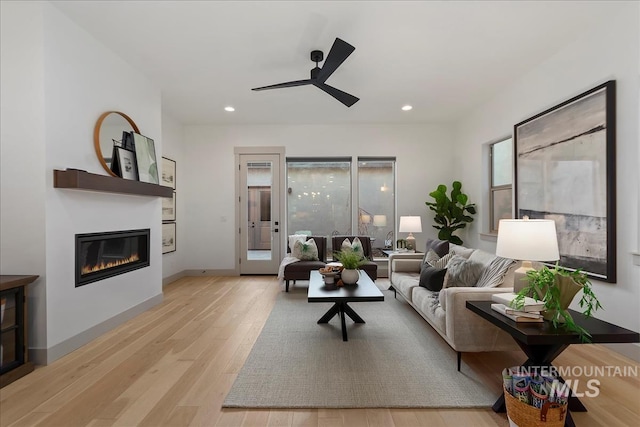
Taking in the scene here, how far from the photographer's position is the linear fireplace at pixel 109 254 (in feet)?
9.68

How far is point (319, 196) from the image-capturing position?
20.6 feet

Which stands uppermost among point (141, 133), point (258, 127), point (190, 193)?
point (258, 127)

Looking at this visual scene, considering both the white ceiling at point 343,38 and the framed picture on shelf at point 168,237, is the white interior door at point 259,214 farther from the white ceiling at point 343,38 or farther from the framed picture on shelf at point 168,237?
the white ceiling at point 343,38

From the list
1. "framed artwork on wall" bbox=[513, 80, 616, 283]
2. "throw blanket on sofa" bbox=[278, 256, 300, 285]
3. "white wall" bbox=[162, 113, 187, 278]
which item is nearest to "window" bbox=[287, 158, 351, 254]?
"throw blanket on sofa" bbox=[278, 256, 300, 285]

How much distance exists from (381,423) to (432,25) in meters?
3.21

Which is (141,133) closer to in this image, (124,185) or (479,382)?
(124,185)

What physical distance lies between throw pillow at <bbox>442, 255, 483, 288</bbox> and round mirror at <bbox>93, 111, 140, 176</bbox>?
3584 millimetres

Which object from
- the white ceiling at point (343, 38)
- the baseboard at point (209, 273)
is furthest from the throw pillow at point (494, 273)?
the baseboard at point (209, 273)

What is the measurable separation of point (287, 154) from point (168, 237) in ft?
8.66

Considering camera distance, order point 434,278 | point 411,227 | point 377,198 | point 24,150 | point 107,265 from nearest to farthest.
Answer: point 24,150
point 434,278
point 107,265
point 411,227
point 377,198

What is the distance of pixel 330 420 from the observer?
1.83 meters

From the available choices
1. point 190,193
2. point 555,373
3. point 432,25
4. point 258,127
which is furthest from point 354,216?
point 555,373

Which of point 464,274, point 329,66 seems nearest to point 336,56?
point 329,66

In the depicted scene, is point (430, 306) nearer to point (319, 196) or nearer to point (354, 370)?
point (354, 370)
